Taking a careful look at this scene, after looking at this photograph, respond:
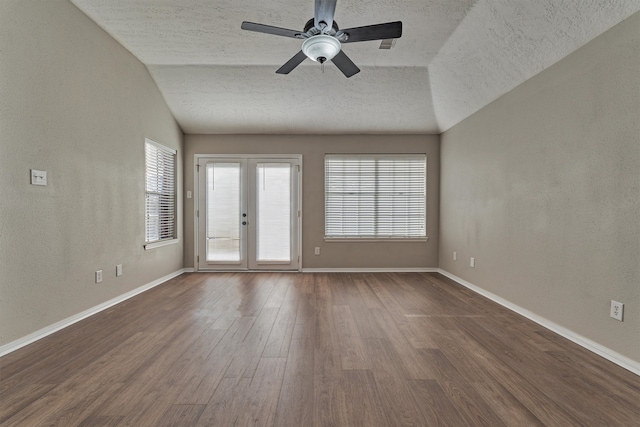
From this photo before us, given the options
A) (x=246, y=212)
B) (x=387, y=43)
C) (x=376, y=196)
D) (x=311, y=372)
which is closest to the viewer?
(x=311, y=372)

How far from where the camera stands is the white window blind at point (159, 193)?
4152mm

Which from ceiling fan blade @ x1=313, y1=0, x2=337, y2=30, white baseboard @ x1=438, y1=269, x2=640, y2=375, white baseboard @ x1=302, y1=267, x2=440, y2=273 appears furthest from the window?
ceiling fan blade @ x1=313, y1=0, x2=337, y2=30

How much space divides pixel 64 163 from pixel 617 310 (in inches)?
186

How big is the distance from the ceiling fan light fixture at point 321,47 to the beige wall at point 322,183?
2857mm

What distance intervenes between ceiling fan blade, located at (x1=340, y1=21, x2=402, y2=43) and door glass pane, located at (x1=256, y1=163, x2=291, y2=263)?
306 centimetres

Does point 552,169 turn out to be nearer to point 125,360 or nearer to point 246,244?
point 125,360

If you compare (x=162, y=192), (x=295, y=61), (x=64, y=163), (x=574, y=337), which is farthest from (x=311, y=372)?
(x=162, y=192)

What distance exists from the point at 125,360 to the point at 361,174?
4189 millimetres

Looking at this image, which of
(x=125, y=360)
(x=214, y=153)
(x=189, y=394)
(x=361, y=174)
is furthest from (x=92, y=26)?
(x=361, y=174)

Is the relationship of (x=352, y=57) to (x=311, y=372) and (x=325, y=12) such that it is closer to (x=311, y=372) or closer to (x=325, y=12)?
(x=325, y=12)

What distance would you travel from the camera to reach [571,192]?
101 inches

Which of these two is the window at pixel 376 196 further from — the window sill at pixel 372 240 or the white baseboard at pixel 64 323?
the white baseboard at pixel 64 323

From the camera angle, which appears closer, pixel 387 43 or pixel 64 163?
pixel 64 163

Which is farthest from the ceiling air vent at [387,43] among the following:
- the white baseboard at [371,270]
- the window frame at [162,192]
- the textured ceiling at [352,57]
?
the white baseboard at [371,270]
